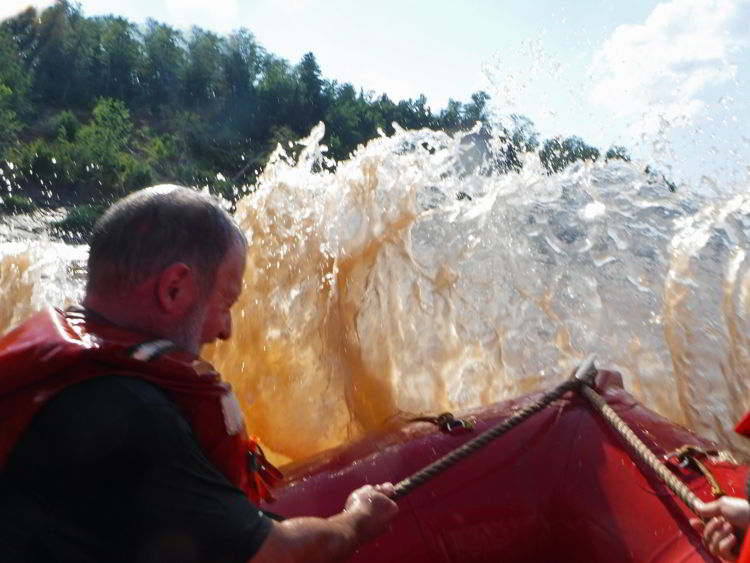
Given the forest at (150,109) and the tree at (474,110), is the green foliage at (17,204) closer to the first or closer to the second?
the forest at (150,109)

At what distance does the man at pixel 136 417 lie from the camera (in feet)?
3.35

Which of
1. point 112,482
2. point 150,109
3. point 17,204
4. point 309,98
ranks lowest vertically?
point 17,204

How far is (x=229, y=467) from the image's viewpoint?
1.17m

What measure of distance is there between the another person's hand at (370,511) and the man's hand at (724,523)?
619 mm

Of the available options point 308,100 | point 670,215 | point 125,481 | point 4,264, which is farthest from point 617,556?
point 308,100

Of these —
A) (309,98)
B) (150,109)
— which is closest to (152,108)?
(150,109)

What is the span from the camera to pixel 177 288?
3.84 ft

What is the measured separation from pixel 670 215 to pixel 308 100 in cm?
3963

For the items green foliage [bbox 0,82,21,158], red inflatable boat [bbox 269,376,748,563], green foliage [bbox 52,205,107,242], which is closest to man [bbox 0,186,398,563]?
red inflatable boat [bbox 269,376,748,563]

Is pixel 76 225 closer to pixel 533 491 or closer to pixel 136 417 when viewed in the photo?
pixel 533 491

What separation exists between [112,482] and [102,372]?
0.45ft

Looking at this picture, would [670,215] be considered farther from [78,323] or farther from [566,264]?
[78,323]

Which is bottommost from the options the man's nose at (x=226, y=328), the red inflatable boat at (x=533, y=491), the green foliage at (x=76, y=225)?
the green foliage at (x=76, y=225)

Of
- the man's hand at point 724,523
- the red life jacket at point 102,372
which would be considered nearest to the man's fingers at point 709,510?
the man's hand at point 724,523
